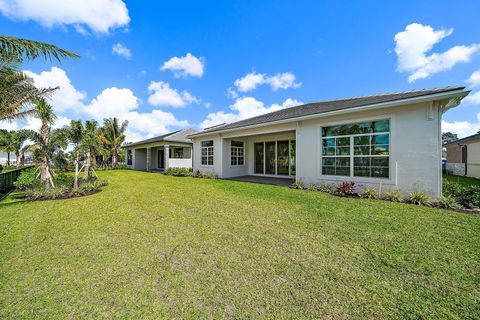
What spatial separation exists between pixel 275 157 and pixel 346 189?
651cm

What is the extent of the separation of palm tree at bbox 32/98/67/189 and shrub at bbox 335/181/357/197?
1234 cm

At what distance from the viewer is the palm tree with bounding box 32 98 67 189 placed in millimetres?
8461

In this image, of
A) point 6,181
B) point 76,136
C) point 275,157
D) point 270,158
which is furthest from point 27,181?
point 275,157

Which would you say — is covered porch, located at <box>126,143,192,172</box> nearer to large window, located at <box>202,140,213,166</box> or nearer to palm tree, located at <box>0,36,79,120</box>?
large window, located at <box>202,140,213,166</box>

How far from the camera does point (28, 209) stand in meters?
6.26

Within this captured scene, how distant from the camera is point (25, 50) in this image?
5.39m

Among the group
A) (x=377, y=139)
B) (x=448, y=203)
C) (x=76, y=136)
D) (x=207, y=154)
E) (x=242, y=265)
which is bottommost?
(x=242, y=265)

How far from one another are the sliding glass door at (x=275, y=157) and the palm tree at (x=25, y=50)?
11373 mm

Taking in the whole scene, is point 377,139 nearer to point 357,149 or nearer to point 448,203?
point 357,149

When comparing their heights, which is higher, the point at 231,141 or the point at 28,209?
the point at 231,141

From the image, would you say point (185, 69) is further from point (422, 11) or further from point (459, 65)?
point (459, 65)

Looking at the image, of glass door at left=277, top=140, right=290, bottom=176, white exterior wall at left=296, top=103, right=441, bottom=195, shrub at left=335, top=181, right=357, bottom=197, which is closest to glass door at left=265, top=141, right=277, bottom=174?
glass door at left=277, top=140, right=290, bottom=176

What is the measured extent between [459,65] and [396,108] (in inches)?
270

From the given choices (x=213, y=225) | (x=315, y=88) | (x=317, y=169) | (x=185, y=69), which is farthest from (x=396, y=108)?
(x=185, y=69)
